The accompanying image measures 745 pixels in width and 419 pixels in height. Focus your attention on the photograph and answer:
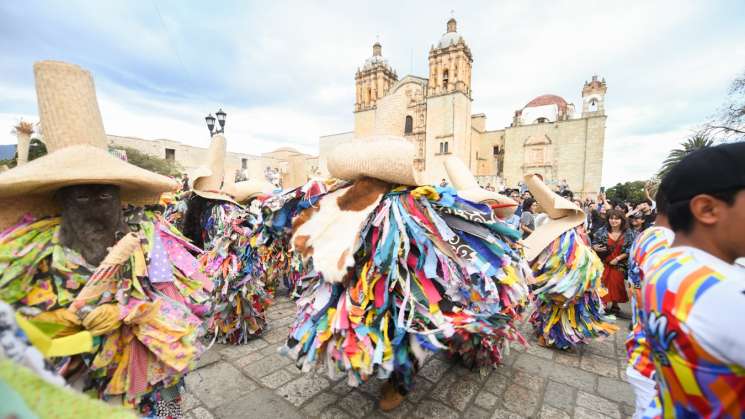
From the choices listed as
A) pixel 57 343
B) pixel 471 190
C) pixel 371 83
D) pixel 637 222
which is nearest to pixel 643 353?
pixel 471 190

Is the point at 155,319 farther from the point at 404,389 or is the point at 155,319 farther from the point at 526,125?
the point at 526,125

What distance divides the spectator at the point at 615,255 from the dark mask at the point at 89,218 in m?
5.73

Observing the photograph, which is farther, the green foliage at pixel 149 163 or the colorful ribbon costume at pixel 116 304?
the green foliage at pixel 149 163

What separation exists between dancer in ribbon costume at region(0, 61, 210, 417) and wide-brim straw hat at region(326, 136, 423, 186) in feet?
3.59

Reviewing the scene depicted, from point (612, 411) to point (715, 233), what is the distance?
2.18 meters

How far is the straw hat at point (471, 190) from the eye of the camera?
261 cm

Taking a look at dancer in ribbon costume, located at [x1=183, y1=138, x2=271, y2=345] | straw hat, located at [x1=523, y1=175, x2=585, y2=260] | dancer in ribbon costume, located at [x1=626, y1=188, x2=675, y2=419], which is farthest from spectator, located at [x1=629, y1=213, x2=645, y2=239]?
dancer in ribbon costume, located at [x1=183, y1=138, x2=271, y2=345]

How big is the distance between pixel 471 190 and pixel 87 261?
260cm

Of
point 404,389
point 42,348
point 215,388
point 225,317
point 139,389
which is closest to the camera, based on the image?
point 42,348

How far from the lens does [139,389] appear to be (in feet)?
5.18

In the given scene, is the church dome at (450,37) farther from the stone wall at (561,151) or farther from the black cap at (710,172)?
the black cap at (710,172)

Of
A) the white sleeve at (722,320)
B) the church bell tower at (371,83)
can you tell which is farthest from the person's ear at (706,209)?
the church bell tower at (371,83)

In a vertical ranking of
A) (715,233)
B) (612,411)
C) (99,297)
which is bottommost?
(612,411)

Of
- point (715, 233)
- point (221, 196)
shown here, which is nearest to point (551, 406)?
point (715, 233)
